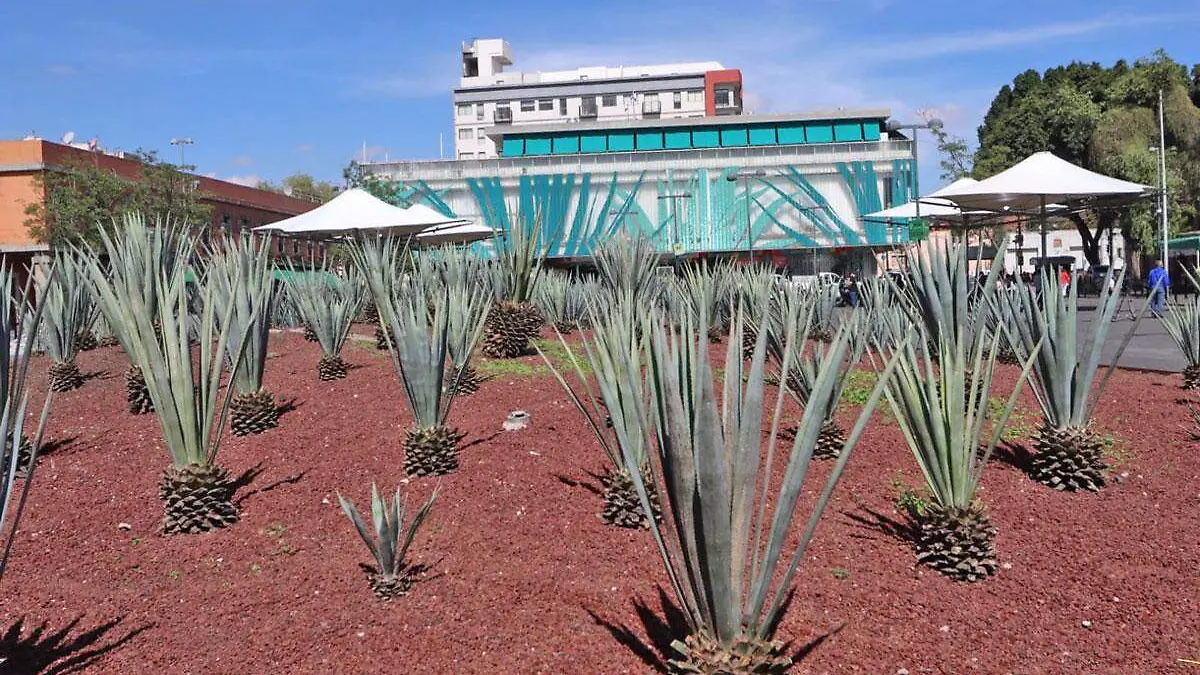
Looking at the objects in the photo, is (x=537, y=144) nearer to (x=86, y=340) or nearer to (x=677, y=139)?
(x=677, y=139)

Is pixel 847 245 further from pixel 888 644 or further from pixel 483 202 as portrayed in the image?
pixel 888 644

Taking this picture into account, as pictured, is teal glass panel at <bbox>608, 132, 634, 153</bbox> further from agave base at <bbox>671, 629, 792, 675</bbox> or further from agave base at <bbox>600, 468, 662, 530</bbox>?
agave base at <bbox>671, 629, 792, 675</bbox>

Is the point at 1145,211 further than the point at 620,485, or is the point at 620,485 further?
the point at 1145,211

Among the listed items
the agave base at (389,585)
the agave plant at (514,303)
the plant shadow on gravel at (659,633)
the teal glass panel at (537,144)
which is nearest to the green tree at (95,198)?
the teal glass panel at (537,144)

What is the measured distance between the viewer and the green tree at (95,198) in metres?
25.4

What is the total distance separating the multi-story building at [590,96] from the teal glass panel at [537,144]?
24320 mm

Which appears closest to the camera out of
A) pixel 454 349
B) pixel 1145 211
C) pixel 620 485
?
pixel 620 485

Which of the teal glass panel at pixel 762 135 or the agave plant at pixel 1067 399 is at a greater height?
the teal glass panel at pixel 762 135

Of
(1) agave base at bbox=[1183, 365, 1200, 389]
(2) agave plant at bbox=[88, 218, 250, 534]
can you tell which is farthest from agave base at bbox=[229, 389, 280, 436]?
(1) agave base at bbox=[1183, 365, 1200, 389]

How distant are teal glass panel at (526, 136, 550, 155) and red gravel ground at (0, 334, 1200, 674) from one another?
38.5 m

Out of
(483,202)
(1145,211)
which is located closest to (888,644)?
(1145,211)

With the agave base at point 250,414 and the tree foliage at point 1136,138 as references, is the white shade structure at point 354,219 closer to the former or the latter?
the agave base at point 250,414

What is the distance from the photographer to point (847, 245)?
133 feet

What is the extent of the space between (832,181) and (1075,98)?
10.2 m
